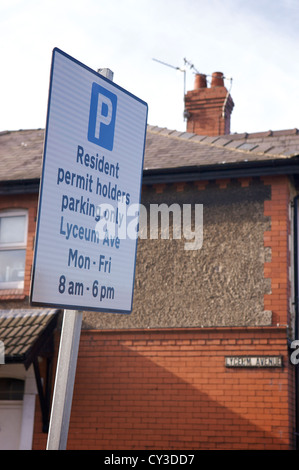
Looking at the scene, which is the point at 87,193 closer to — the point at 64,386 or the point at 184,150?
the point at 64,386

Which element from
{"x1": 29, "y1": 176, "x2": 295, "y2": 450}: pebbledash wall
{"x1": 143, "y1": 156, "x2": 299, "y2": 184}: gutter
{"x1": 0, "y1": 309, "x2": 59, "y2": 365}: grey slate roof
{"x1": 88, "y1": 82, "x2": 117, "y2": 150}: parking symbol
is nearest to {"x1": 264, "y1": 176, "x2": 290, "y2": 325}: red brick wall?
{"x1": 29, "y1": 176, "x2": 295, "y2": 450}: pebbledash wall

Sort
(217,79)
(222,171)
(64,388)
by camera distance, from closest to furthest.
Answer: (64,388) → (222,171) → (217,79)

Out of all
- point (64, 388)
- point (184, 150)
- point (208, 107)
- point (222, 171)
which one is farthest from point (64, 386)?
point (208, 107)

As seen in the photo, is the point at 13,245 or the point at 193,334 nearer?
the point at 193,334

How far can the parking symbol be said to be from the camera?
3.38 metres

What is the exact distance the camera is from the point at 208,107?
16.1 metres

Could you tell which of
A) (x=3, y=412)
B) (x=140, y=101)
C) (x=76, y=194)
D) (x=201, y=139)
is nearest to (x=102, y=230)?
(x=76, y=194)

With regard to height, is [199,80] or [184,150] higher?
[199,80]

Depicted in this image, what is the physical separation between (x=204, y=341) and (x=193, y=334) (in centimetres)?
22

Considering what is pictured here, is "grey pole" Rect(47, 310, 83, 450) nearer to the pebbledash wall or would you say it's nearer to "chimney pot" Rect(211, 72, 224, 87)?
the pebbledash wall

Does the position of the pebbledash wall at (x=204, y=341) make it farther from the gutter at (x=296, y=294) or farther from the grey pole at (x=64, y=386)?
the grey pole at (x=64, y=386)

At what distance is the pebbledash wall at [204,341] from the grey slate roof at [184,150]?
462mm

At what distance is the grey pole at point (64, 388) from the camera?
3.17 metres

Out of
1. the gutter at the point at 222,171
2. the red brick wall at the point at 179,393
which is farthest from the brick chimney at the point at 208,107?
the red brick wall at the point at 179,393
